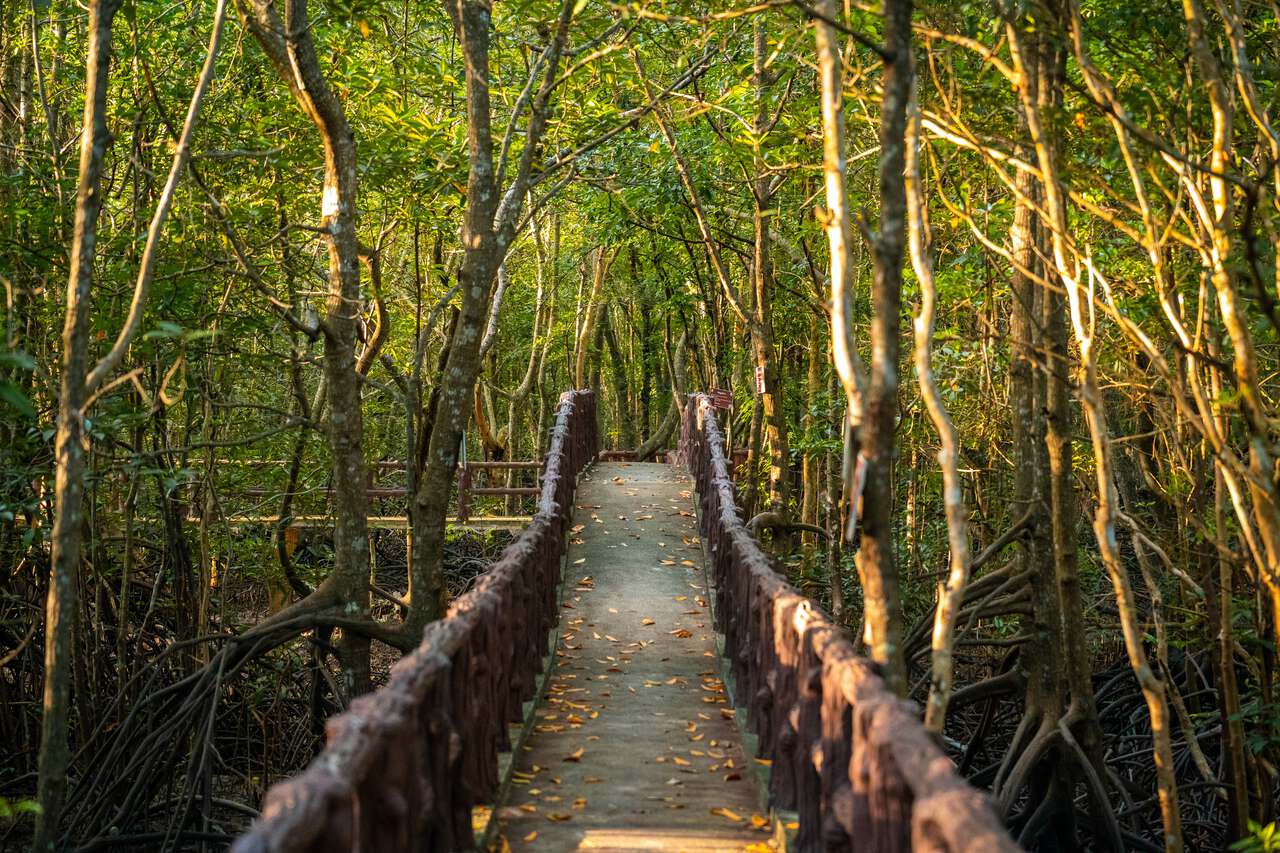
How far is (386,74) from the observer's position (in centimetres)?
1114

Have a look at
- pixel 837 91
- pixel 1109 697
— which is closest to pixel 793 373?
pixel 1109 697

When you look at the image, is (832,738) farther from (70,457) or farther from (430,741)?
(70,457)

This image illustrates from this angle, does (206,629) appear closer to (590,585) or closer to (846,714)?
(590,585)

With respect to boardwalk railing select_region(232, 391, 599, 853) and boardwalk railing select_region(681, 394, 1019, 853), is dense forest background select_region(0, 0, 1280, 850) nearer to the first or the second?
boardwalk railing select_region(681, 394, 1019, 853)

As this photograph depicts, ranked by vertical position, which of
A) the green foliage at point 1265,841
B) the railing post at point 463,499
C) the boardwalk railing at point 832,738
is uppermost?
the railing post at point 463,499

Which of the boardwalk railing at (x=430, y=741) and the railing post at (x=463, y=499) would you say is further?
the railing post at (x=463, y=499)

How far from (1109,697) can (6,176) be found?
35.9 ft

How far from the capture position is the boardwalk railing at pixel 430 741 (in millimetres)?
3305

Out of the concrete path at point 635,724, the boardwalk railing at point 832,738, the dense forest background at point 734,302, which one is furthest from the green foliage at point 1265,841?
the concrete path at point 635,724

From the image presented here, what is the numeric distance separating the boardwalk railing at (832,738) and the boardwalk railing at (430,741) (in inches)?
58.8

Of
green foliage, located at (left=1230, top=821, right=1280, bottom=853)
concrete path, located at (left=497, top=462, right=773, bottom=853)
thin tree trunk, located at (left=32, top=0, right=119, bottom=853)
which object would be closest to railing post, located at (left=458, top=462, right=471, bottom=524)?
concrete path, located at (left=497, top=462, right=773, bottom=853)

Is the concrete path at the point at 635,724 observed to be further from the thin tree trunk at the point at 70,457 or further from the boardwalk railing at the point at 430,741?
the thin tree trunk at the point at 70,457

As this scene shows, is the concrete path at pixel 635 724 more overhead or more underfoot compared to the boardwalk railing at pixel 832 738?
more underfoot

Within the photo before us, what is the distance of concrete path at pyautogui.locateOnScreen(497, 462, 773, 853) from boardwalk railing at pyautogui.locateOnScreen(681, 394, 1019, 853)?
327 mm
